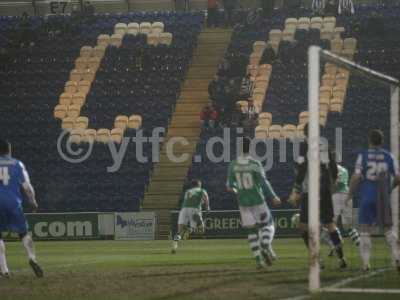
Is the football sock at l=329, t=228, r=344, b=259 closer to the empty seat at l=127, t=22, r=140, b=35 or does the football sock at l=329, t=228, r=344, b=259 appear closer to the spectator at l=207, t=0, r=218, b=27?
the spectator at l=207, t=0, r=218, b=27

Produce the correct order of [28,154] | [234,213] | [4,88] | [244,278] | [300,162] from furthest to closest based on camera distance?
[4,88] → [28,154] → [234,213] → [300,162] → [244,278]

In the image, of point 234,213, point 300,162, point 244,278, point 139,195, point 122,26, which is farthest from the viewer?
point 122,26

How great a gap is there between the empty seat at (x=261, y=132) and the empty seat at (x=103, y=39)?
413 inches

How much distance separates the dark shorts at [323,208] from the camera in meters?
14.9

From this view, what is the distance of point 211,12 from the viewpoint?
134 feet

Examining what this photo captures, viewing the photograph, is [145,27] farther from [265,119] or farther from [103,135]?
[265,119]

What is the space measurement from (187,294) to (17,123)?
89.2ft

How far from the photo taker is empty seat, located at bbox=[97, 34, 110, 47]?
1636 inches

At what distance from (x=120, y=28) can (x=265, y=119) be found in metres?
10.8

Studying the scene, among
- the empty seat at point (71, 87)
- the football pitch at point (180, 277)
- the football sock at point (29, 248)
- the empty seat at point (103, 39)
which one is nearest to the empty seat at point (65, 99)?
the empty seat at point (71, 87)

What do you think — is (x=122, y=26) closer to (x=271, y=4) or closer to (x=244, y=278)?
(x=271, y=4)

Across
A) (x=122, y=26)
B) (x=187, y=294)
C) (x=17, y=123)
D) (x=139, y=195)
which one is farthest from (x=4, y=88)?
(x=187, y=294)

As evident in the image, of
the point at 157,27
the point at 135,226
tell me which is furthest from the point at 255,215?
the point at 157,27

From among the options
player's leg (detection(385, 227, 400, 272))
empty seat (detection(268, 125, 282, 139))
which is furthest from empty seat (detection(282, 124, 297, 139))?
player's leg (detection(385, 227, 400, 272))
